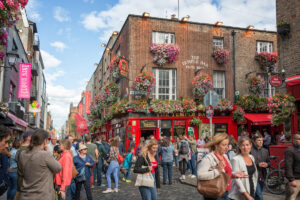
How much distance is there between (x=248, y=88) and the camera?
21.4 m

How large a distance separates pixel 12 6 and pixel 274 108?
9253 millimetres

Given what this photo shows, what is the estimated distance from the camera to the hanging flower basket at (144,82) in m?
19.0

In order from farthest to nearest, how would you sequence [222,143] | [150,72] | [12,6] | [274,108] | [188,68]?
1. [188,68]
2. [150,72]
3. [274,108]
4. [12,6]
5. [222,143]

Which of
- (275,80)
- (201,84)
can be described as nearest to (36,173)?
(275,80)

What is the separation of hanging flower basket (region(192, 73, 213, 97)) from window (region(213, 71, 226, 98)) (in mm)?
2007

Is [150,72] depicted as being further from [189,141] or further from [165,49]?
[189,141]

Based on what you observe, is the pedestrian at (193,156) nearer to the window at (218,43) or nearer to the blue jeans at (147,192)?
the blue jeans at (147,192)

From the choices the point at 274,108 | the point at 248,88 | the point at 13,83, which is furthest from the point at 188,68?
the point at 13,83

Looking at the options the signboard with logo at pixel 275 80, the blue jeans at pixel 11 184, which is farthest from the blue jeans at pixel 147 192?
the signboard with logo at pixel 275 80

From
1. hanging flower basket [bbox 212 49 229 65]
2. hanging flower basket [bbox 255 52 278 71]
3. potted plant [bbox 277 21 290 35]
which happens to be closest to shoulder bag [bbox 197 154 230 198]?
potted plant [bbox 277 21 290 35]

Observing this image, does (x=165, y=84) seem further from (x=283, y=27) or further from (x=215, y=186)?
(x=215, y=186)

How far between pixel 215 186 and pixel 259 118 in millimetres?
18395

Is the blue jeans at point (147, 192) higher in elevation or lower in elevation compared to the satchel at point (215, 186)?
lower

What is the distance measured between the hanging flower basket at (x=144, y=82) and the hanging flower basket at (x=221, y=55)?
5.73m
